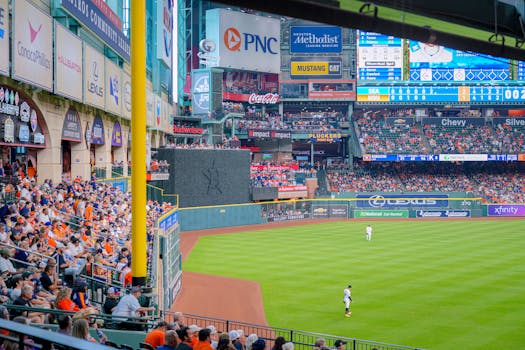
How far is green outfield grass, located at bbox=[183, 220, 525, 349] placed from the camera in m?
18.1

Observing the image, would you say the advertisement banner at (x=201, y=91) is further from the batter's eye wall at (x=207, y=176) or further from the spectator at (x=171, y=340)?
the spectator at (x=171, y=340)

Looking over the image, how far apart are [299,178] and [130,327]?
48.6 meters

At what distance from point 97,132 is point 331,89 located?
42.5m

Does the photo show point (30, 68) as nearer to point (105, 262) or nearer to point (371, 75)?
point (105, 262)

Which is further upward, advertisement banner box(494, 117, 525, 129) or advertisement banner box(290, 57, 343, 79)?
advertisement banner box(290, 57, 343, 79)

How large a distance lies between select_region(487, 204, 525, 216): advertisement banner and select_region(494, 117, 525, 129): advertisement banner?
1562 centimetres

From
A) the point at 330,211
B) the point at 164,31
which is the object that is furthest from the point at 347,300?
the point at 330,211

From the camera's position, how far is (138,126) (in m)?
9.89

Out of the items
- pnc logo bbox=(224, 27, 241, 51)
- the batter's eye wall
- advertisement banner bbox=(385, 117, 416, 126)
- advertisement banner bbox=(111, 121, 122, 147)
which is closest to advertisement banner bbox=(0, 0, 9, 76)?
advertisement banner bbox=(111, 121, 122, 147)

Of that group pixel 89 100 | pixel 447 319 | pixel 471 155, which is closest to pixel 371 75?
pixel 471 155

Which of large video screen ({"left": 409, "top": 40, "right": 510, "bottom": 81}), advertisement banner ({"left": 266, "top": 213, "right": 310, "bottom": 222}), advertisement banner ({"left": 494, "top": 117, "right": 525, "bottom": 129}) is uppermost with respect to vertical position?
large video screen ({"left": 409, "top": 40, "right": 510, "bottom": 81})

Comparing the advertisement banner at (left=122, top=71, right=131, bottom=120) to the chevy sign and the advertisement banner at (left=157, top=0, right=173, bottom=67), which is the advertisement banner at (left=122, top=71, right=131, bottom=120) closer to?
the advertisement banner at (left=157, top=0, right=173, bottom=67)

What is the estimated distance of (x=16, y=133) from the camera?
64.7ft

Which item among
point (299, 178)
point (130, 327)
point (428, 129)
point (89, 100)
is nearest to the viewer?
point (130, 327)
